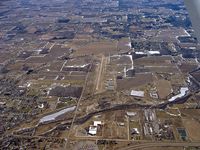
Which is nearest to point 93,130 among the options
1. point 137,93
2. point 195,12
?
point 137,93

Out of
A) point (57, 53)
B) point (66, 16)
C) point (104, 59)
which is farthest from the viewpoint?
point (66, 16)

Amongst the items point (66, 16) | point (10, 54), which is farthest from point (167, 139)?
point (66, 16)

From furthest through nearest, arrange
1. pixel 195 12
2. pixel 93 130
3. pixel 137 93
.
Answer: pixel 137 93
pixel 93 130
pixel 195 12

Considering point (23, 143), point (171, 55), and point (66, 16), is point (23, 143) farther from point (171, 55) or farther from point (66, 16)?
point (66, 16)

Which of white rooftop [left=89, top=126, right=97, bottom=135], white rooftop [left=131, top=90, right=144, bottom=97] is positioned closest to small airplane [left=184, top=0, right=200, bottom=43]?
white rooftop [left=89, top=126, right=97, bottom=135]

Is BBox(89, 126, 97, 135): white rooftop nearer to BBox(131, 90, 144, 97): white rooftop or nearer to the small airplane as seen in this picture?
BBox(131, 90, 144, 97): white rooftop

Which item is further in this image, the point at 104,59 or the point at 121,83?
the point at 104,59

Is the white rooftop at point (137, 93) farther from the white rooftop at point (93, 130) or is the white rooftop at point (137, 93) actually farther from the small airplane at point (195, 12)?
the small airplane at point (195, 12)

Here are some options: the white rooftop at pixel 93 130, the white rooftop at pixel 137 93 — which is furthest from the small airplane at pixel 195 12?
the white rooftop at pixel 137 93

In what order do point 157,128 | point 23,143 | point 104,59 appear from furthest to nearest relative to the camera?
1. point 104,59
2. point 157,128
3. point 23,143

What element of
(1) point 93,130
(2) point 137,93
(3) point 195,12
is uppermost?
(3) point 195,12

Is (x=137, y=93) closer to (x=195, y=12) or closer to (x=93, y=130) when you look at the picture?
(x=93, y=130)
